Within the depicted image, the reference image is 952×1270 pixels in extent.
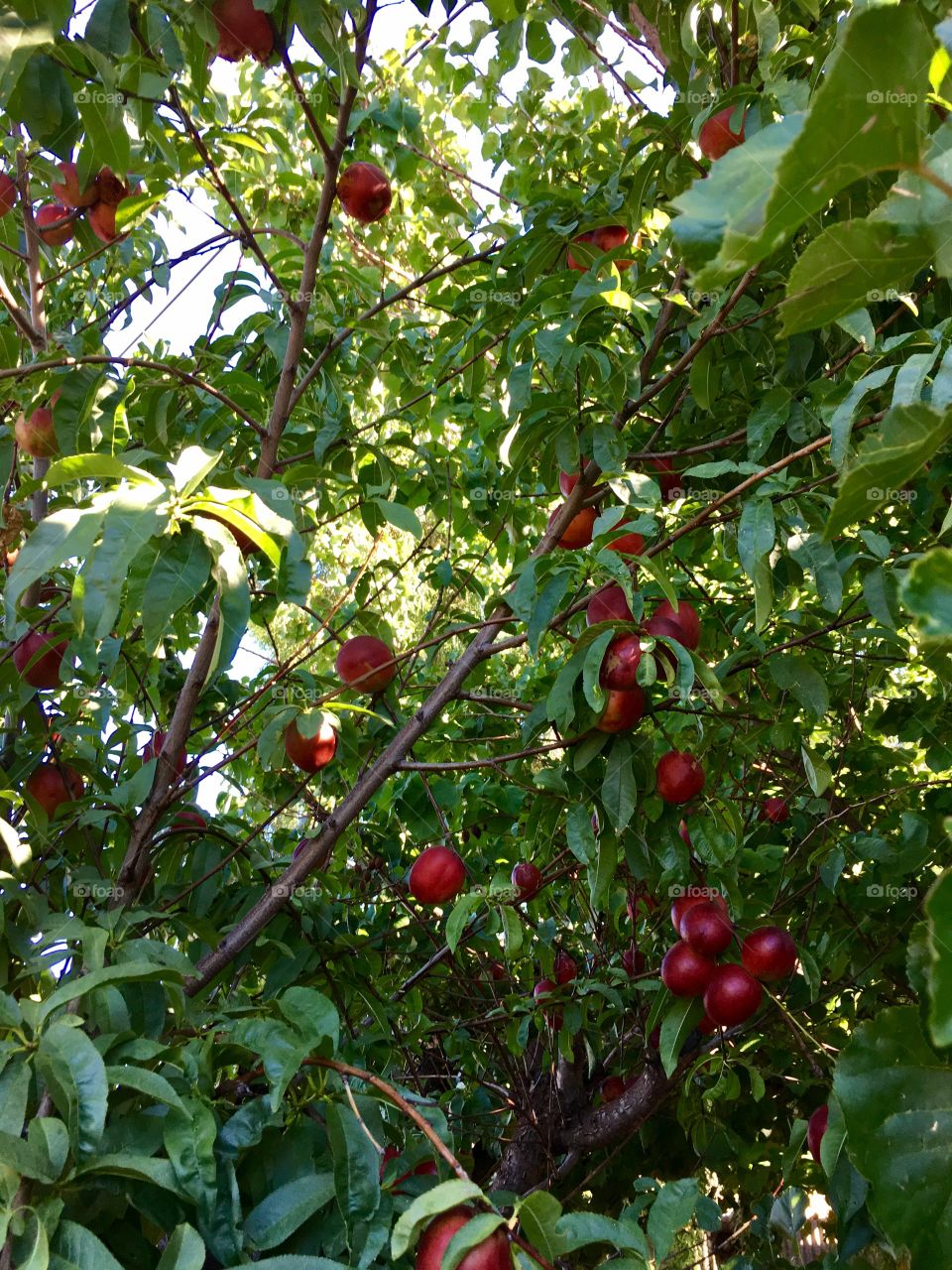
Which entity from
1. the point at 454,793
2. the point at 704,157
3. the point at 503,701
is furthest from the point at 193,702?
the point at 704,157

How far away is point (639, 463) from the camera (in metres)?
2.18

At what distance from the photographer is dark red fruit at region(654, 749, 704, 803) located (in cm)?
184

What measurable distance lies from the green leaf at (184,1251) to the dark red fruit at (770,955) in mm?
1292

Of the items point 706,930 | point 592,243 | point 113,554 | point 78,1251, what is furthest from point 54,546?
point 592,243

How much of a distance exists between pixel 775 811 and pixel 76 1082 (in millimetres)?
2126

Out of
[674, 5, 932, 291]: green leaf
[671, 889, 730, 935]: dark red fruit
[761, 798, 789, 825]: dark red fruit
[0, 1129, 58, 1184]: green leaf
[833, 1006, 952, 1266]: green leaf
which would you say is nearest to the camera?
[674, 5, 932, 291]: green leaf

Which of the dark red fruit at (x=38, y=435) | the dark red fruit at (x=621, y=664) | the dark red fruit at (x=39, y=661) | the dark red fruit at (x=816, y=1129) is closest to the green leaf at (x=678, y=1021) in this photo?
the dark red fruit at (x=816, y=1129)

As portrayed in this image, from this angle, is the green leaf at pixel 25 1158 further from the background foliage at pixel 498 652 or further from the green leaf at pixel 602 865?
the green leaf at pixel 602 865

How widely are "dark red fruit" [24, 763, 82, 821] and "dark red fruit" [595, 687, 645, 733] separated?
1.09 meters

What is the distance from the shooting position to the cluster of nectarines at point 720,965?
196cm

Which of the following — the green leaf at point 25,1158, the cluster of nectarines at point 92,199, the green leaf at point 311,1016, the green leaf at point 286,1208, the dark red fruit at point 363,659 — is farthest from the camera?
the dark red fruit at point 363,659

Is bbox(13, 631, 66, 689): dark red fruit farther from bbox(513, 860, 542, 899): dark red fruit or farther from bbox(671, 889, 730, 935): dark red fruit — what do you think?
bbox(671, 889, 730, 935): dark red fruit

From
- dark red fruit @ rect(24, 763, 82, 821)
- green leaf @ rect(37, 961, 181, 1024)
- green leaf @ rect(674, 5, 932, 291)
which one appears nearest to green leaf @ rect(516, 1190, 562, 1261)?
green leaf @ rect(37, 961, 181, 1024)

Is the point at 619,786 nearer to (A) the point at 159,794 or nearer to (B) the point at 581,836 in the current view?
(B) the point at 581,836
